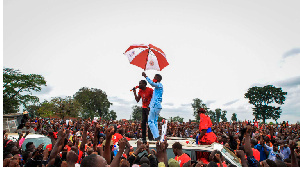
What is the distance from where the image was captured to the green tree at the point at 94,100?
6228 cm

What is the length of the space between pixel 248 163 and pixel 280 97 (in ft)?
231

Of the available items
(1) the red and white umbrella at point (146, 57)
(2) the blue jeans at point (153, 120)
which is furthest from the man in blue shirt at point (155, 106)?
(1) the red and white umbrella at point (146, 57)

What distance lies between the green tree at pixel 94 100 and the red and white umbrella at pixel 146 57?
57875mm

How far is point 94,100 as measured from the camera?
6444 centimetres

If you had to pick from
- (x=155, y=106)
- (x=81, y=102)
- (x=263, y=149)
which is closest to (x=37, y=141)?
(x=155, y=106)

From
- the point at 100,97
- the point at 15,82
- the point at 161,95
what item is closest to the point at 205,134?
the point at 161,95

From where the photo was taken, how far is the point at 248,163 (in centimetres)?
321

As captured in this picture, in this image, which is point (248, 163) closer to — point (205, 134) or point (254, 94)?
point (205, 134)

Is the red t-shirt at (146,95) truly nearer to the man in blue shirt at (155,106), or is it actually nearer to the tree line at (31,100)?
the man in blue shirt at (155,106)

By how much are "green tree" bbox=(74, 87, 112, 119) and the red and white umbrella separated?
57875mm

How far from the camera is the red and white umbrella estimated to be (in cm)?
630

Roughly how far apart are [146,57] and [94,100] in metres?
60.5

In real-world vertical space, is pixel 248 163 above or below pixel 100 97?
below

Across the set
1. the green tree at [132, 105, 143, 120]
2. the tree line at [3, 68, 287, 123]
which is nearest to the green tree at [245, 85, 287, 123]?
the tree line at [3, 68, 287, 123]
